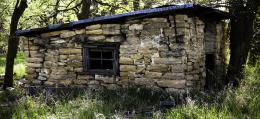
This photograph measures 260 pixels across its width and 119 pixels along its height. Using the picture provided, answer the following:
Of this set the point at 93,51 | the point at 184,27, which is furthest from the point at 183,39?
the point at 93,51

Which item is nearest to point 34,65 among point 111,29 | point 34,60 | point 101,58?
point 34,60

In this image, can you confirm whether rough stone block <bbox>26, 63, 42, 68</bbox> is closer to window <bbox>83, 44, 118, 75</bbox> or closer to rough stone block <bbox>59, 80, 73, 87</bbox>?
rough stone block <bbox>59, 80, 73, 87</bbox>

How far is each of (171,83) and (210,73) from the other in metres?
2.21

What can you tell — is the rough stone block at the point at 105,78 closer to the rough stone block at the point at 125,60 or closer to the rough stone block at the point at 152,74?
the rough stone block at the point at 125,60

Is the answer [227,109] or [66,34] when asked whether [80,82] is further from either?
[227,109]

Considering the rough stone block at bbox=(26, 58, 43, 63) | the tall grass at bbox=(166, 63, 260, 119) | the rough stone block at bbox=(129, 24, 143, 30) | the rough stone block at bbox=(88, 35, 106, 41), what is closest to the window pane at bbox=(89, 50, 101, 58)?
the rough stone block at bbox=(88, 35, 106, 41)

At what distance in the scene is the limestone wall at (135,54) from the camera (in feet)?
34.9

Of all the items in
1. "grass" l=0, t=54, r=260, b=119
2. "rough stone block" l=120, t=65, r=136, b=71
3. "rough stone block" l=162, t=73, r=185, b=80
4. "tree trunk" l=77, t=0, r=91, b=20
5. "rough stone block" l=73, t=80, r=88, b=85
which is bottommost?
"grass" l=0, t=54, r=260, b=119

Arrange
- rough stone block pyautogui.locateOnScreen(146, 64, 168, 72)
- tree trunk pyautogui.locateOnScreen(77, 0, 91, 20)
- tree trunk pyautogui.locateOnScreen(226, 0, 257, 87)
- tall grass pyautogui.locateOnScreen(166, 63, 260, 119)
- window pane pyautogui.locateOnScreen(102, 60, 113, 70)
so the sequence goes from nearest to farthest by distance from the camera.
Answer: tall grass pyautogui.locateOnScreen(166, 63, 260, 119), rough stone block pyautogui.locateOnScreen(146, 64, 168, 72), window pane pyautogui.locateOnScreen(102, 60, 113, 70), tree trunk pyautogui.locateOnScreen(226, 0, 257, 87), tree trunk pyautogui.locateOnScreen(77, 0, 91, 20)

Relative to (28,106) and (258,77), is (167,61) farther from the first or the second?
(28,106)

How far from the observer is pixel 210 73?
1240 centimetres

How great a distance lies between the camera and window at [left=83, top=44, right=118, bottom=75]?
11688 millimetres

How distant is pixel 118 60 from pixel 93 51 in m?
0.96

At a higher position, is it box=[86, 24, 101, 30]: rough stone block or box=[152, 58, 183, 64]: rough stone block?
box=[86, 24, 101, 30]: rough stone block
